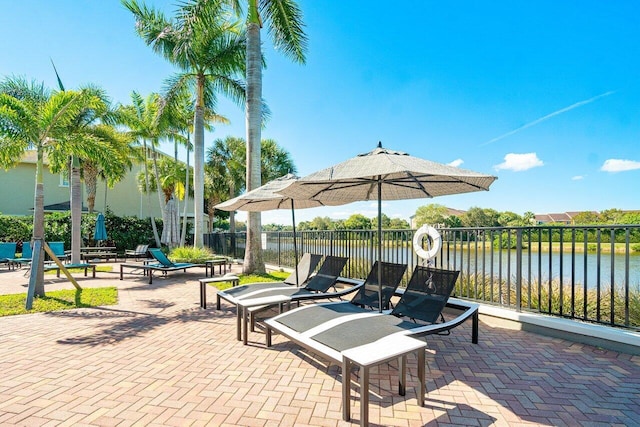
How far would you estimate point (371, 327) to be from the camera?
325cm

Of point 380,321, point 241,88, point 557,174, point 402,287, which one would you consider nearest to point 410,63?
point 241,88

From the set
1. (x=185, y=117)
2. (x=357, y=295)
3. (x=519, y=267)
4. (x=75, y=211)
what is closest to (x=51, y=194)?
(x=185, y=117)

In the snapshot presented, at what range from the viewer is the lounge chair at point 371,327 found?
2.56 metres

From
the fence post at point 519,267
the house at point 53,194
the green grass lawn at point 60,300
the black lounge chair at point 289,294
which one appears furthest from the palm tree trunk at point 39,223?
the house at point 53,194

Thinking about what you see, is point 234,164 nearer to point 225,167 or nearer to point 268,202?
point 225,167

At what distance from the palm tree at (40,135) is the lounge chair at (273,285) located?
4349mm

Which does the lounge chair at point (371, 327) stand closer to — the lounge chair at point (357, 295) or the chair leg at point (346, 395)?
the chair leg at point (346, 395)

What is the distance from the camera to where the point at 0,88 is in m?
9.27

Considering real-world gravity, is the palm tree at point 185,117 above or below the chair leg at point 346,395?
above

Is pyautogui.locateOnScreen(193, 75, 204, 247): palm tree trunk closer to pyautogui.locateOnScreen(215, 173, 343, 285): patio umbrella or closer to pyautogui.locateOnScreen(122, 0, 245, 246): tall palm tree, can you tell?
pyautogui.locateOnScreen(122, 0, 245, 246): tall palm tree

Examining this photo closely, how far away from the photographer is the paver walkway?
2.55 metres

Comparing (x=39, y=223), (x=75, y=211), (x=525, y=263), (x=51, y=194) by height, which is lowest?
(x=525, y=263)

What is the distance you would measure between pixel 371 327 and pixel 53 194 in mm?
27579

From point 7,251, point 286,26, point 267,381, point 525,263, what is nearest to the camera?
point 267,381
